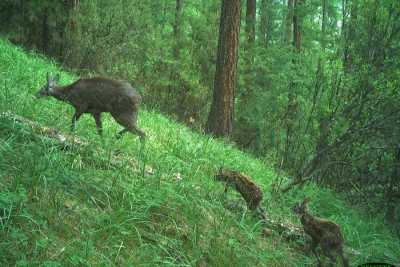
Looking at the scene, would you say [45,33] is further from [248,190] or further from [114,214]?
[114,214]

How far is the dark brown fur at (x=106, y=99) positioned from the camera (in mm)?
7814

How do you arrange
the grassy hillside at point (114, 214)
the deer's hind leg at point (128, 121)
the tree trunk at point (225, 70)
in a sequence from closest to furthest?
the grassy hillside at point (114, 214) → the deer's hind leg at point (128, 121) → the tree trunk at point (225, 70)

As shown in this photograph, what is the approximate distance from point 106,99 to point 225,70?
6.42 metres

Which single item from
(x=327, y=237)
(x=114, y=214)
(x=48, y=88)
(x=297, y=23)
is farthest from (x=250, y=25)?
(x=114, y=214)

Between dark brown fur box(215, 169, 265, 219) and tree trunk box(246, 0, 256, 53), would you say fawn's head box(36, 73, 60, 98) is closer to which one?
dark brown fur box(215, 169, 265, 219)

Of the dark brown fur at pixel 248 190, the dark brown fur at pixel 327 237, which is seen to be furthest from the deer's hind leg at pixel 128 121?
the dark brown fur at pixel 327 237

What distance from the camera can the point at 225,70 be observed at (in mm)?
13797

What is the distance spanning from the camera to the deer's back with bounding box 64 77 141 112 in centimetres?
781

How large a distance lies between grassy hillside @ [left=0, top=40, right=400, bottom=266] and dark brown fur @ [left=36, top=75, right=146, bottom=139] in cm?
77

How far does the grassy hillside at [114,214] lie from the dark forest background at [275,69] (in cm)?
257

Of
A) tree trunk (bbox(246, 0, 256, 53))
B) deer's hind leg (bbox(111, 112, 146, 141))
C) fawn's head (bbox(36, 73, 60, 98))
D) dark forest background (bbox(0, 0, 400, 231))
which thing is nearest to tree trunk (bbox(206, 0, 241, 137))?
dark forest background (bbox(0, 0, 400, 231))

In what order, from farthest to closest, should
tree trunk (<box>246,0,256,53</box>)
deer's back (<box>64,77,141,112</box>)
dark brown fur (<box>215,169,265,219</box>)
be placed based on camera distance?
1. tree trunk (<box>246,0,256,53</box>)
2. deer's back (<box>64,77,141,112</box>)
3. dark brown fur (<box>215,169,265,219</box>)

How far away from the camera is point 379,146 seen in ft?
29.8

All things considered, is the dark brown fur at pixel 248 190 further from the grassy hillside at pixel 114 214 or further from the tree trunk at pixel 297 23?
the tree trunk at pixel 297 23
